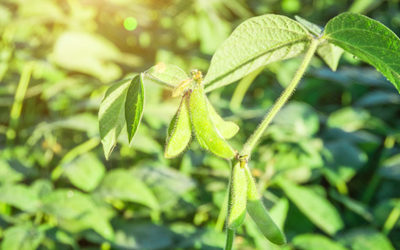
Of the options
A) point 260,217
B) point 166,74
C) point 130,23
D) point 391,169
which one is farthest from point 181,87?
point 130,23

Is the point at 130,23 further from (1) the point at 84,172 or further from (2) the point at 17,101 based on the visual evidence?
(1) the point at 84,172

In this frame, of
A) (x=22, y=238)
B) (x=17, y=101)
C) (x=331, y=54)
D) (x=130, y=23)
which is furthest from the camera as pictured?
(x=130, y=23)

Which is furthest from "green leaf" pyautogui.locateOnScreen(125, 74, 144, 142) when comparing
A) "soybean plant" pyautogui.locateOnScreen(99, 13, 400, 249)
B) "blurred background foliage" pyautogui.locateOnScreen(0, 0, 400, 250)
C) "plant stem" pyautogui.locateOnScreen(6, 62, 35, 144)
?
"plant stem" pyautogui.locateOnScreen(6, 62, 35, 144)

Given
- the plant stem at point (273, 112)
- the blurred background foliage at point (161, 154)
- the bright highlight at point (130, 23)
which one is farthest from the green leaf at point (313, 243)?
the bright highlight at point (130, 23)

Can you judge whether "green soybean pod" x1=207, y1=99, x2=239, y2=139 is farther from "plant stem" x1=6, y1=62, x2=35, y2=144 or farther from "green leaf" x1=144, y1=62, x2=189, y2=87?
"plant stem" x1=6, y1=62, x2=35, y2=144

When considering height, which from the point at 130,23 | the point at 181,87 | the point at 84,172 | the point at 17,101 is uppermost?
the point at 130,23

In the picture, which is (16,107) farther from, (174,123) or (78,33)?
(174,123)

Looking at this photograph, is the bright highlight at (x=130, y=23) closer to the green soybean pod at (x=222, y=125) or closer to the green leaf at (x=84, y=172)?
the green leaf at (x=84, y=172)
